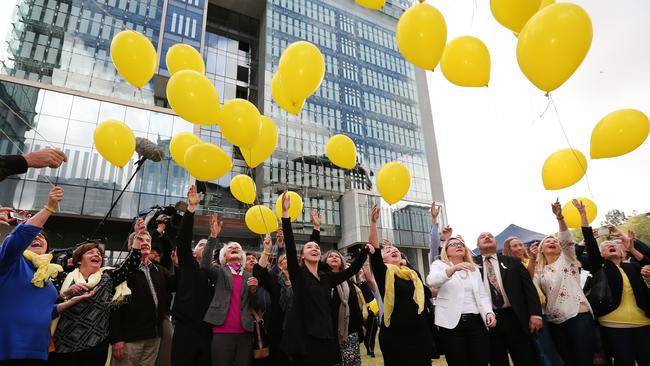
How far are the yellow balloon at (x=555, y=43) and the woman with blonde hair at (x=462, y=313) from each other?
73.0 inches

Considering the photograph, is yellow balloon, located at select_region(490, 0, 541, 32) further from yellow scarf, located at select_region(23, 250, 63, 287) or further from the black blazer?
yellow scarf, located at select_region(23, 250, 63, 287)

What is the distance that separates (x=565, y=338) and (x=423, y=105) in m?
40.3

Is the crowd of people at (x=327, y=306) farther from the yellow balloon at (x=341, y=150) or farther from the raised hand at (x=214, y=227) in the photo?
the yellow balloon at (x=341, y=150)

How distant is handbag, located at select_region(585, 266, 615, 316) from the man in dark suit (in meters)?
0.80

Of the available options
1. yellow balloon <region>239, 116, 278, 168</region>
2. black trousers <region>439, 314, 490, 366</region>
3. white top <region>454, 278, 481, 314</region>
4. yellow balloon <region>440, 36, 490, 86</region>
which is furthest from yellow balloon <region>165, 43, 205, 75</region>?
black trousers <region>439, 314, 490, 366</region>

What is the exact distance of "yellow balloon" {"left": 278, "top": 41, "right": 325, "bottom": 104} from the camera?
4.18 m

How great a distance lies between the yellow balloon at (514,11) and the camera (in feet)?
11.5

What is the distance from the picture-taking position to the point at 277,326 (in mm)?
3580

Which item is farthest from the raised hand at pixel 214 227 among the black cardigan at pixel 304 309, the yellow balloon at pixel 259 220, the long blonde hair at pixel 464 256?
the long blonde hair at pixel 464 256

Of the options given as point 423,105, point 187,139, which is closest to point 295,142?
point 423,105

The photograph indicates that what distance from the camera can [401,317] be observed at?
10.2ft

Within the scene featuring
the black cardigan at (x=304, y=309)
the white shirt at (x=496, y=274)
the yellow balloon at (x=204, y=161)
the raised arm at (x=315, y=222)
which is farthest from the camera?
the yellow balloon at (x=204, y=161)

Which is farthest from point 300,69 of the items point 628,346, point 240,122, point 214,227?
point 628,346

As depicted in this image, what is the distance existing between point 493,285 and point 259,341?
237 cm
